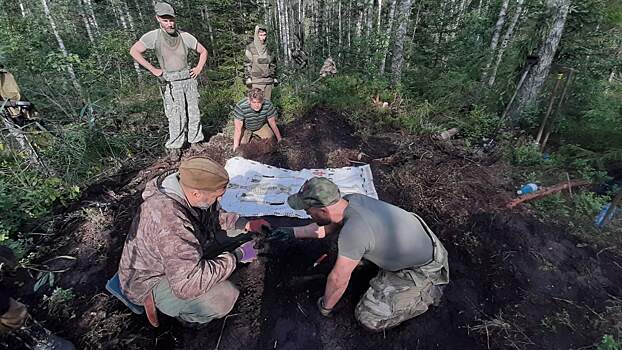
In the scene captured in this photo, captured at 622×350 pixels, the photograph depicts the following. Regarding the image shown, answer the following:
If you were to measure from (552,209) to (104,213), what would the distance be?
15.9 ft

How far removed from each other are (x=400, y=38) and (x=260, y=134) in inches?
189

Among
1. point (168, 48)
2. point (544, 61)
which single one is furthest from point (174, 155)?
point (544, 61)

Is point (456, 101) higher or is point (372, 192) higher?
point (456, 101)

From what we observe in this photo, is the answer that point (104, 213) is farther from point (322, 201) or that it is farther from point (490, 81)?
point (490, 81)

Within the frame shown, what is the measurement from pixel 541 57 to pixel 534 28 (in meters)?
0.45

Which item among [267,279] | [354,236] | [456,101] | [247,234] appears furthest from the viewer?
[456,101]

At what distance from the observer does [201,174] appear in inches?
61.7

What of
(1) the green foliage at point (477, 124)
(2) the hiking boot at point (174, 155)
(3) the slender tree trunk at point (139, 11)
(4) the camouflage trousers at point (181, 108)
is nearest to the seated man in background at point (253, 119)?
(4) the camouflage trousers at point (181, 108)

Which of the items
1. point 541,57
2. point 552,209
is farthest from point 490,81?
point 552,209

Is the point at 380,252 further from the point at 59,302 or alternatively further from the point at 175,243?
the point at 59,302

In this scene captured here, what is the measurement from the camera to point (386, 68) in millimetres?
10070

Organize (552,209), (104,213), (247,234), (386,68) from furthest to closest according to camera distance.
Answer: (386,68)
(552,209)
(104,213)
(247,234)

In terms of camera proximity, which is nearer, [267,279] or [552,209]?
→ [267,279]

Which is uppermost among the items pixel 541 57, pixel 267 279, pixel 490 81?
pixel 541 57
